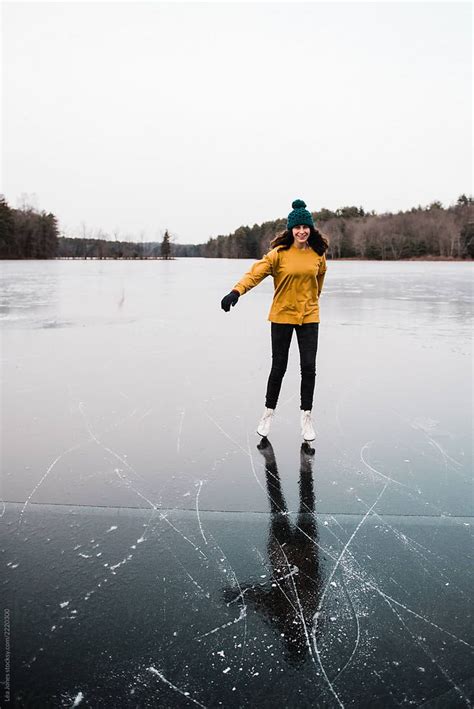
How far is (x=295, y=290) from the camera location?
3.79 meters

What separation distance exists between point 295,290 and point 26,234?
85.8 m

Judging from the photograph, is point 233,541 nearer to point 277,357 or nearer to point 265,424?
point 265,424

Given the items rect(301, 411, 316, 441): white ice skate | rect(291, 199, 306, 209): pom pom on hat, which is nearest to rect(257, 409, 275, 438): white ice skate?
rect(301, 411, 316, 441): white ice skate

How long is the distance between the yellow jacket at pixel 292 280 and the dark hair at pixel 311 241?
0.03 metres

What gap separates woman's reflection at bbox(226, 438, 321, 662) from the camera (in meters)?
1.90

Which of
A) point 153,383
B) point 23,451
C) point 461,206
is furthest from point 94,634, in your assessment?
point 461,206

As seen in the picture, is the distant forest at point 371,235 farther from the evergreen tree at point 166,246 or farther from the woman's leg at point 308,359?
the woman's leg at point 308,359

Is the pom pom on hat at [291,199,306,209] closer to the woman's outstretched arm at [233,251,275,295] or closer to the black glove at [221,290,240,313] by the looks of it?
the woman's outstretched arm at [233,251,275,295]

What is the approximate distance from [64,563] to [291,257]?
2439 millimetres

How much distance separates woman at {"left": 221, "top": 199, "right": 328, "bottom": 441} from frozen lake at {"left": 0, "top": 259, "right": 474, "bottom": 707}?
38 cm

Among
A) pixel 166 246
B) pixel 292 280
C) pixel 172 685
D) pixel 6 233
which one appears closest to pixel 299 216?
pixel 292 280

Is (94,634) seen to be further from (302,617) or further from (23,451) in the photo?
(23,451)

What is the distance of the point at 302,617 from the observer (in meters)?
1.96

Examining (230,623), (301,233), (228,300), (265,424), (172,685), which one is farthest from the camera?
(265,424)
